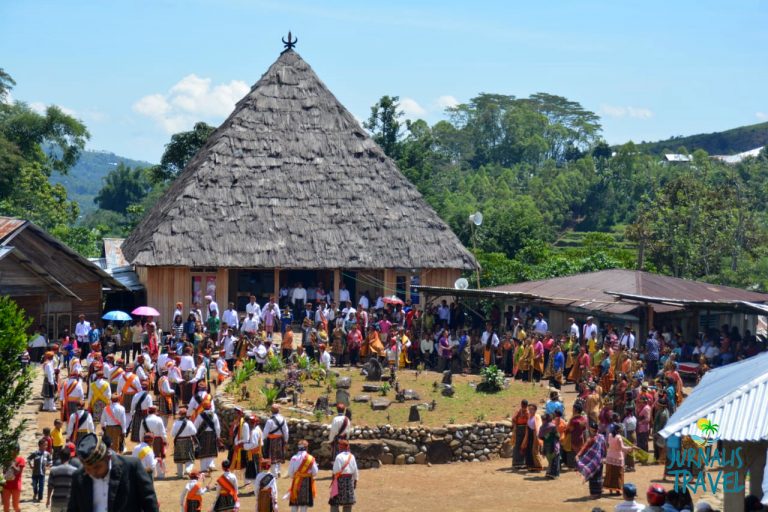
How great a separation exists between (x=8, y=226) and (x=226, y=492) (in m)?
16.1

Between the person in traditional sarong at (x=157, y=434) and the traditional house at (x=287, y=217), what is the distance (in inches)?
470

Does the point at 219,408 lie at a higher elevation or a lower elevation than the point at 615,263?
lower

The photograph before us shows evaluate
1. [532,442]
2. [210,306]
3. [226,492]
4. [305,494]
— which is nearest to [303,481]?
[305,494]

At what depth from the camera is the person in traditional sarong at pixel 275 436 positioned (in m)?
18.2

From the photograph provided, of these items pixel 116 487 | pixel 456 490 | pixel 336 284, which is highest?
pixel 336 284

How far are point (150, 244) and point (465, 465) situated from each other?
13513 mm

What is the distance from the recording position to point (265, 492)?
50.3 feet

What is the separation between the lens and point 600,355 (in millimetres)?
23500

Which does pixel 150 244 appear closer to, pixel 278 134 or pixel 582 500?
pixel 278 134

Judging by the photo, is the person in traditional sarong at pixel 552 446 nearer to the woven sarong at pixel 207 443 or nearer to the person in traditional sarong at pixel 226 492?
the woven sarong at pixel 207 443

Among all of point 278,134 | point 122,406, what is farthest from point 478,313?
point 122,406

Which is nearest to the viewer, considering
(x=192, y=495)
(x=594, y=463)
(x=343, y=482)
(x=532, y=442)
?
(x=192, y=495)

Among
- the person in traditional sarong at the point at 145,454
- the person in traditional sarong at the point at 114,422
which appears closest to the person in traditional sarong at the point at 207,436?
the person in traditional sarong at the point at 114,422

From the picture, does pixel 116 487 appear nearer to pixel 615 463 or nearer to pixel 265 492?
pixel 265 492
